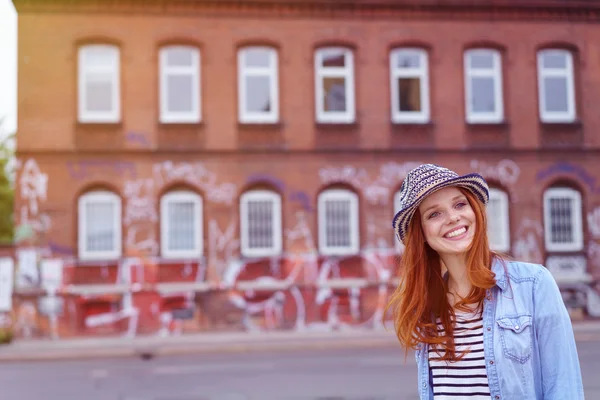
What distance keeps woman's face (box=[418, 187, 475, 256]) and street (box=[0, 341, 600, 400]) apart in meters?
6.43

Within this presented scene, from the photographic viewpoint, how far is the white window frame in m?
19.8

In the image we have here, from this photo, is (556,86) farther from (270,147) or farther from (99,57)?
(99,57)

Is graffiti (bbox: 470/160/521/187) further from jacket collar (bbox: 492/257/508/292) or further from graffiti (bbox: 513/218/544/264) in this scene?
jacket collar (bbox: 492/257/508/292)

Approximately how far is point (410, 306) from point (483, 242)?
37 centimetres

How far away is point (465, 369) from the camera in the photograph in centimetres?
262

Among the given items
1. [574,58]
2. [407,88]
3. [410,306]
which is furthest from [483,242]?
[574,58]

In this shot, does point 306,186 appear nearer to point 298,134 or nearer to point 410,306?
point 298,134

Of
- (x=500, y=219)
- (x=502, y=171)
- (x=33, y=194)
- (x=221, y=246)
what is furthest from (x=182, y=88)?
(x=500, y=219)

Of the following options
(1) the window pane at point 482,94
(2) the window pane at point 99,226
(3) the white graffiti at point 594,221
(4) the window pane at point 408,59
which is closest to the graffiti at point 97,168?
(2) the window pane at point 99,226

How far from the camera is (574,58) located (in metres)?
21.4

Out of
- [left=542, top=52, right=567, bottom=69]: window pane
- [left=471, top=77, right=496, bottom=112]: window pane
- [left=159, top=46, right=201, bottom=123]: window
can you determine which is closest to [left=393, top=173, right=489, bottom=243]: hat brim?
[left=159, top=46, right=201, bottom=123]: window

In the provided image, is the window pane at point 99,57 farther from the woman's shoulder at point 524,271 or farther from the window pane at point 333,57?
the woman's shoulder at point 524,271

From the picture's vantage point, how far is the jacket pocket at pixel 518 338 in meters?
2.47

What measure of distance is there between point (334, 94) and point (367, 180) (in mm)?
2603
